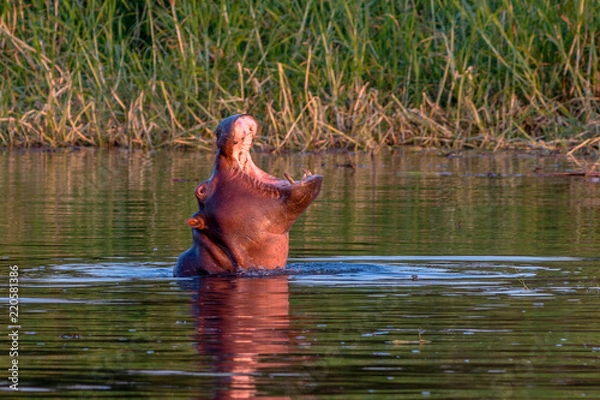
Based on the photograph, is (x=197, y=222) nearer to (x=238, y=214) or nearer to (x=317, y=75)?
(x=238, y=214)

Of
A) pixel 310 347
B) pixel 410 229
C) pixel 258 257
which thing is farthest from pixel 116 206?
pixel 310 347

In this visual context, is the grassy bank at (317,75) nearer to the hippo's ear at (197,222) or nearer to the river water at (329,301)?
the river water at (329,301)

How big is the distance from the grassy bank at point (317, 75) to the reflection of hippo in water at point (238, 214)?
829 cm

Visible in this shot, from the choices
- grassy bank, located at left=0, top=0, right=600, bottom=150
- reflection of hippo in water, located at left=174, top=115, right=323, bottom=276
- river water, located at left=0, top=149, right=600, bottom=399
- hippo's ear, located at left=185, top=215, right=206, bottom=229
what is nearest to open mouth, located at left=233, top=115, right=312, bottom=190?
reflection of hippo in water, located at left=174, top=115, right=323, bottom=276

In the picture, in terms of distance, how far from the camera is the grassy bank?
15.3 meters

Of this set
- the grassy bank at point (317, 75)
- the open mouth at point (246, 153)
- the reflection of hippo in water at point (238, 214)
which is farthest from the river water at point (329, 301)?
the grassy bank at point (317, 75)

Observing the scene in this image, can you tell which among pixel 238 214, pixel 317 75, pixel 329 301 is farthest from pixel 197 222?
pixel 317 75

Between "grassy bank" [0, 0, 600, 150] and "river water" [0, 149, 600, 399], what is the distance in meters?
4.65

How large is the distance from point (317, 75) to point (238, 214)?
382 inches

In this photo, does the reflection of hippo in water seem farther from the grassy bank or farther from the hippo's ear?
the grassy bank

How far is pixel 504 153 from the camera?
1498cm

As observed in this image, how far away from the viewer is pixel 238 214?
20.6ft

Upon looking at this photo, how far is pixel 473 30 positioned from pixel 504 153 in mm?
1364

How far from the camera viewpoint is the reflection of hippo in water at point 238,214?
20.6ft
